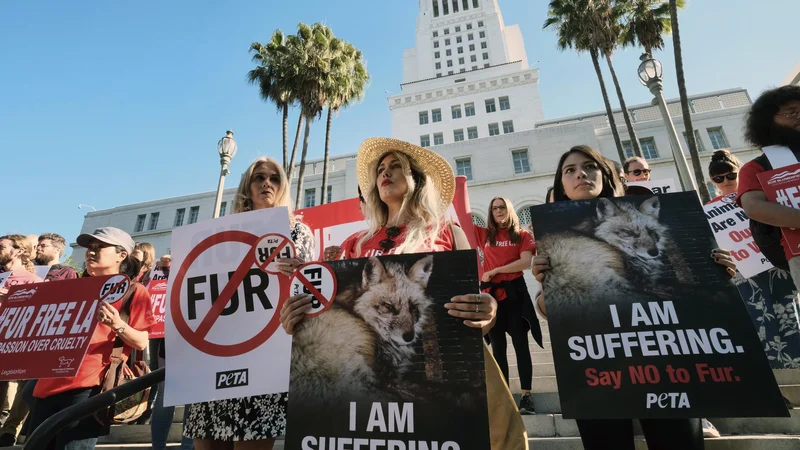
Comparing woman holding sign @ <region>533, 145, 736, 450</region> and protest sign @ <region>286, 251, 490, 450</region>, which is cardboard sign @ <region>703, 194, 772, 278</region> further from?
protest sign @ <region>286, 251, 490, 450</region>

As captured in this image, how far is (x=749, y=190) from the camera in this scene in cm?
227

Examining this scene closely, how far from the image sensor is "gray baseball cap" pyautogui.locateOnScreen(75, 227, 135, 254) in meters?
2.75

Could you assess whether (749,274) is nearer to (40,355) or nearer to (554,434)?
(554,434)

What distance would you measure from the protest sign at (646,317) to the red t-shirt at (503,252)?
7.64 ft

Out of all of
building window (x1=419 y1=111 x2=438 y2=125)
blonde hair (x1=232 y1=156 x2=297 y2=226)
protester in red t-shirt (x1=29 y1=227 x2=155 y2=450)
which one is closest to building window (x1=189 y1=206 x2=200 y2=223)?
building window (x1=419 y1=111 x2=438 y2=125)

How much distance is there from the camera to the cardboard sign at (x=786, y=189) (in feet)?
6.88

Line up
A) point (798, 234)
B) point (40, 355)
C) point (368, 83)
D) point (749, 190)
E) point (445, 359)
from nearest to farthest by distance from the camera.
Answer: point (445, 359) → point (798, 234) → point (749, 190) → point (40, 355) → point (368, 83)

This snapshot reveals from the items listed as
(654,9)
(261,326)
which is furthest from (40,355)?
(654,9)

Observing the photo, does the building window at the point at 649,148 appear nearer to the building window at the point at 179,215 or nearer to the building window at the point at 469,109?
the building window at the point at 469,109

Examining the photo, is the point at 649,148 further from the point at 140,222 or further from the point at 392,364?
the point at 140,222

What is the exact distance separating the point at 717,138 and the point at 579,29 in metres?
11.5

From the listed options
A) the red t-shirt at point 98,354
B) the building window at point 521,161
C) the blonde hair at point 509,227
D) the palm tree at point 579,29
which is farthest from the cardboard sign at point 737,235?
the building window at point 521,161

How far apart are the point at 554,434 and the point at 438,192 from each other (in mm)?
2561

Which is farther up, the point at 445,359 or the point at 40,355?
the point at 40,355
